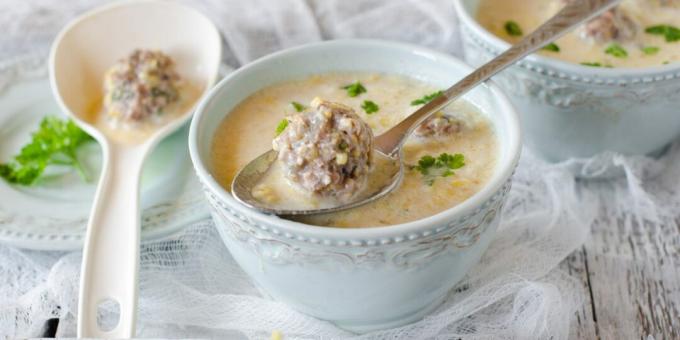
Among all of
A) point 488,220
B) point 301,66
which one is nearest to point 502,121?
point 488,220

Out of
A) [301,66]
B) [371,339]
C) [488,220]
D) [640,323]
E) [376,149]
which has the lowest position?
[640,323]

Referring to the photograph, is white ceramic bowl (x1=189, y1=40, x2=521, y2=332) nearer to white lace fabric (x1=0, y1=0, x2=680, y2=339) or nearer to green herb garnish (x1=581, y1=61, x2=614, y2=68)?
white lace fabric (x1=0, y1=0, x2=680, y2=339)

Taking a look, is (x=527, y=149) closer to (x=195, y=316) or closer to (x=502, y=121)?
(x=502, y=121)

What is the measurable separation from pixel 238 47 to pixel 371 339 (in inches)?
54.0

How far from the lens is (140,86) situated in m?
2.62

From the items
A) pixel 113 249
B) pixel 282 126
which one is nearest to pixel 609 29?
pixel 282 126

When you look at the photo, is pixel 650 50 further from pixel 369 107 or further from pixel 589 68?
pixel 369 107

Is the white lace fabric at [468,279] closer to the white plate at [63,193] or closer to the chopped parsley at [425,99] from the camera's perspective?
the white plate at [63,193]

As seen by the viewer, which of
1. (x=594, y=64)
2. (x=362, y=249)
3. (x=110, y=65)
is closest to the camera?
(x=362, y=249)

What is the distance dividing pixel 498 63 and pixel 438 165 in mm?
337

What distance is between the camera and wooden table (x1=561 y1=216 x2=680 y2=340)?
209 centimetres

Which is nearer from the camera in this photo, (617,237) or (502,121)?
(502,121)

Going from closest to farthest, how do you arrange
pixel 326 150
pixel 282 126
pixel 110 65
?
pixel 326 150, pixel 282 126, pixel 110 65

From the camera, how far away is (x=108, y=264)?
204 cm
